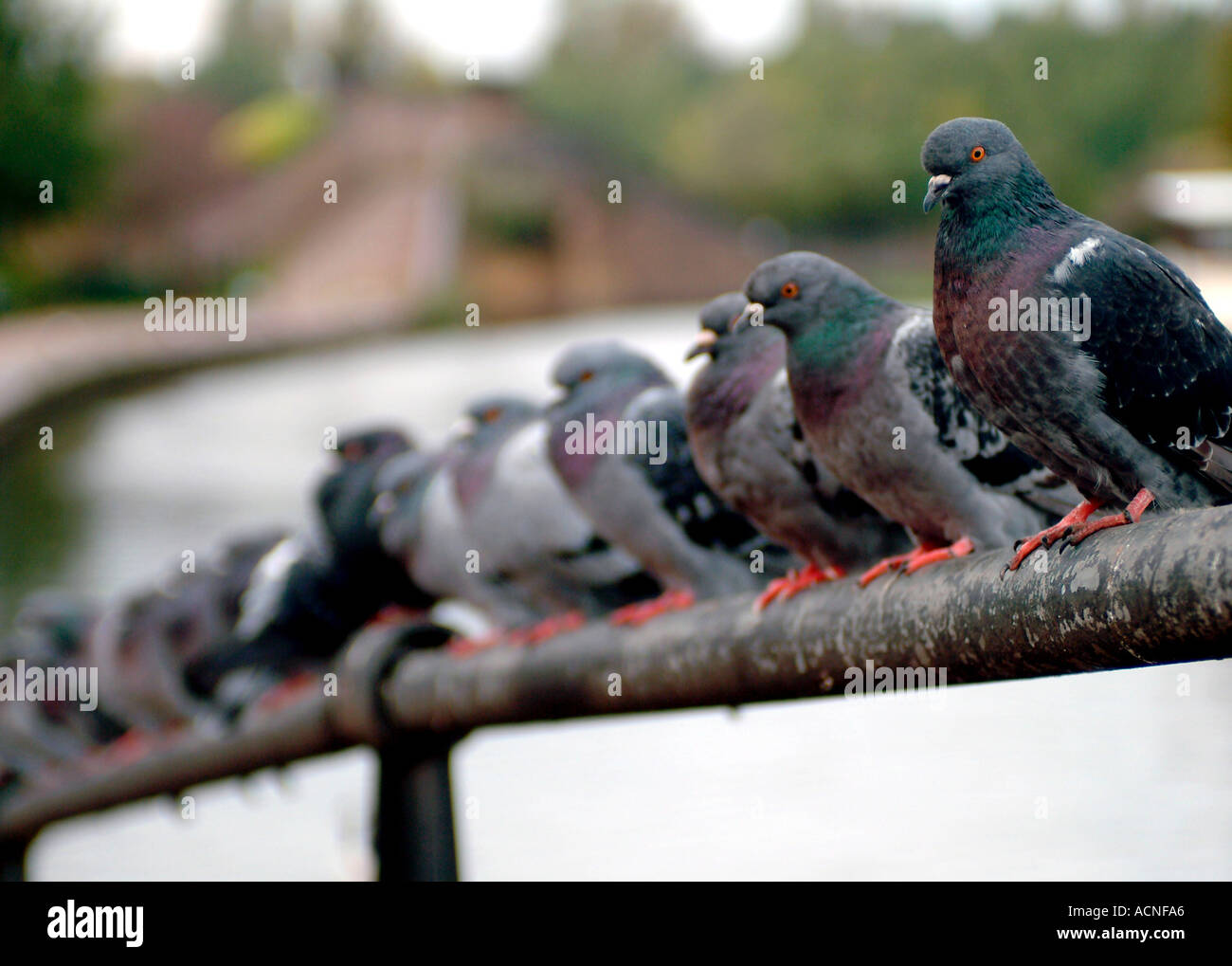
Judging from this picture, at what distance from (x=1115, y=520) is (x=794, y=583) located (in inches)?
33.4

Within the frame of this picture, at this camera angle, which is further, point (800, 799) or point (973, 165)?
point (800, 799)

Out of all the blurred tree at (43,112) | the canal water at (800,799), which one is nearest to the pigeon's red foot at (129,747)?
the canal water at (800,799)

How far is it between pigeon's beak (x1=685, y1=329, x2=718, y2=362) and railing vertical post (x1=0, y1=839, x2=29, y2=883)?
4.04 meters

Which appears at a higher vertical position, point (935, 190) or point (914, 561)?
point (935, 190)

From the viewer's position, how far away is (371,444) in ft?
18.0

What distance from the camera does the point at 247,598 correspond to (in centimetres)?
555

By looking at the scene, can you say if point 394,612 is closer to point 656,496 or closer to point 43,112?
point 656,496

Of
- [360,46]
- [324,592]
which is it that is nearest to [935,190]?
[324,592]

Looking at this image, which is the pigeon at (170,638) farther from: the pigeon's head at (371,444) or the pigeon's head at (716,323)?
the pigeon's head at (716,323)

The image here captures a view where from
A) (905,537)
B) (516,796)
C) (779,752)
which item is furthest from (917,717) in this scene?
(905,537)

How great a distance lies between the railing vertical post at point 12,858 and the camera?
229 inches

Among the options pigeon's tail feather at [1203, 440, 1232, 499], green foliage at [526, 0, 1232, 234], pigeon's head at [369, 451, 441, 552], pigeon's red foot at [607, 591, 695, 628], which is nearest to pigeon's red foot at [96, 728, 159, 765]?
pigeon's head at [369, 451, 441, 552]
